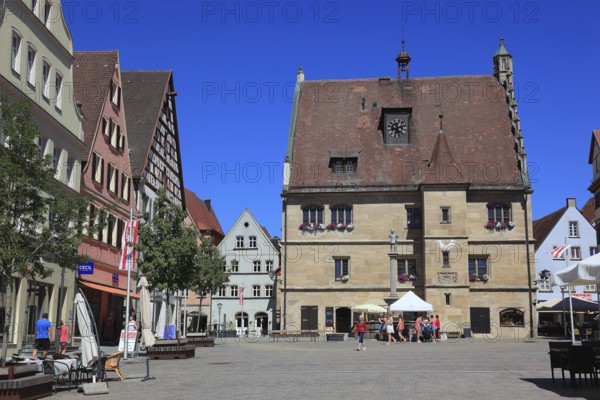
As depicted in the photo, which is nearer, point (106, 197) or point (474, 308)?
point (106, 197)

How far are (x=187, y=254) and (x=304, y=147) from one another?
2636 centimetres

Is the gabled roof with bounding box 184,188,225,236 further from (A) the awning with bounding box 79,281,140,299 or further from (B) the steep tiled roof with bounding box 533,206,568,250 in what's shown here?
(A) the awning with bounding box 79,281,140,299

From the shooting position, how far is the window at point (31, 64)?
27.8 metres

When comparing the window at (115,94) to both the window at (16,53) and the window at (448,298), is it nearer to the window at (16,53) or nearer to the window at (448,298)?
the window at (16,53)

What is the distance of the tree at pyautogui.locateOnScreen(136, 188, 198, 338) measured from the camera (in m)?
29.3

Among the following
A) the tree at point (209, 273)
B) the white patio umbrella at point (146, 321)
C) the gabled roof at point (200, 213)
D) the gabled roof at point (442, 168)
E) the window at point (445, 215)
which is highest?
the gabled roof at point (200, 213)

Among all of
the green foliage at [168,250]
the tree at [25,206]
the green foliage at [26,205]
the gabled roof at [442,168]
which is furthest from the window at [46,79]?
the gabled roof at [442,168]

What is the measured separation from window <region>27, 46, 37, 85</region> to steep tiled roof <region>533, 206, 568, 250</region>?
51.2 m

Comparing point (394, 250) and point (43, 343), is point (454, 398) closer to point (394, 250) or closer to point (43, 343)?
point (43, 343)

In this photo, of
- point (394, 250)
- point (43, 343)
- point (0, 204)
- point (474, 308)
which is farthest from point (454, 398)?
point (474, 308)

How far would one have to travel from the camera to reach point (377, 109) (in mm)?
56812

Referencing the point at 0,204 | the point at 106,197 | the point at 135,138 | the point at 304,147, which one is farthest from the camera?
the point at 304,147

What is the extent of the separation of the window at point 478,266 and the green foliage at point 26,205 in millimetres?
37238

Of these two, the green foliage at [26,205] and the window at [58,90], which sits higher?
the window at [58,90]
